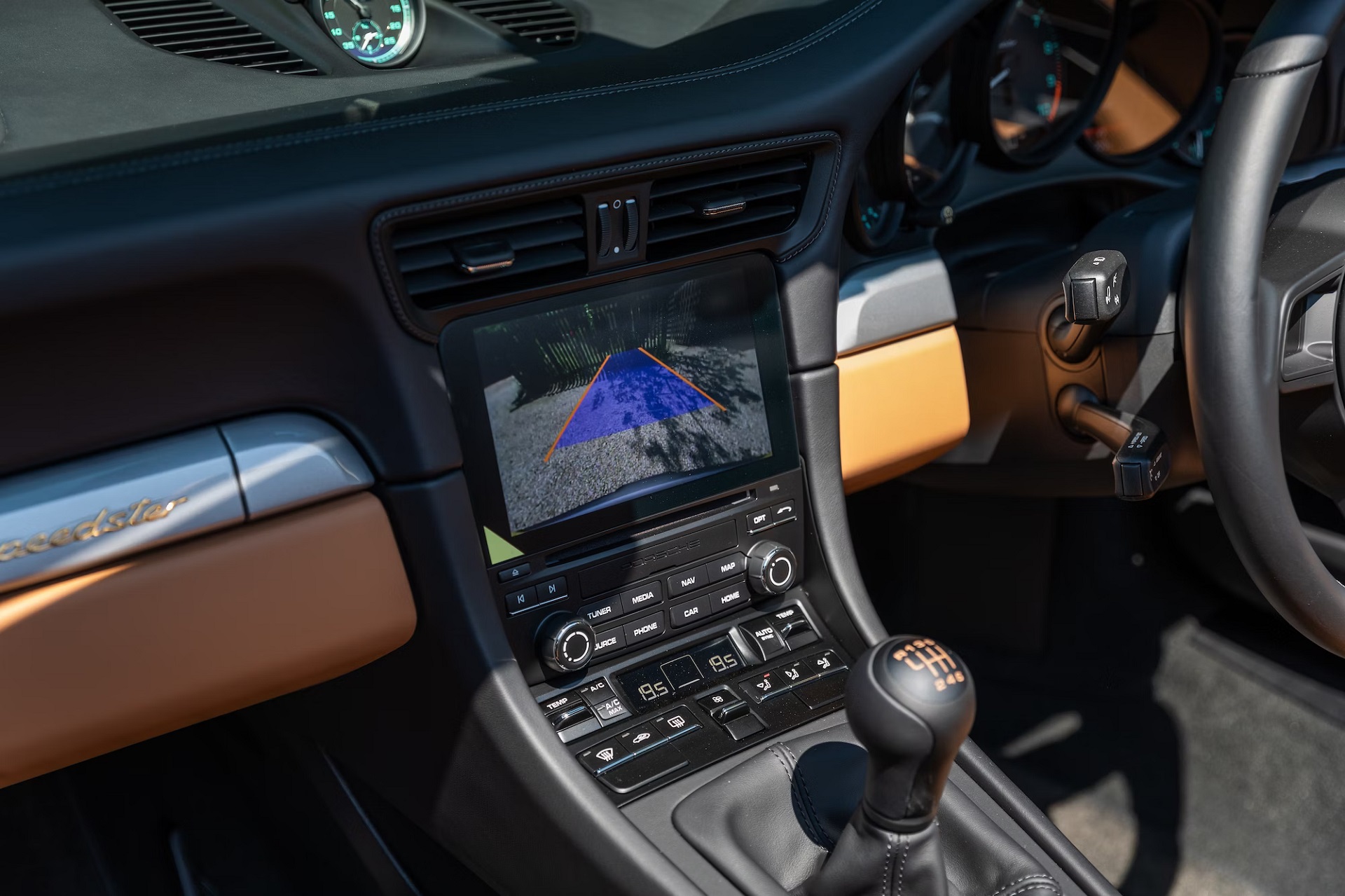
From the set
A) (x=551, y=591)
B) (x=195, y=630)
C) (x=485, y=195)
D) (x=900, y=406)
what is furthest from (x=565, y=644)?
(x=900, y=406)

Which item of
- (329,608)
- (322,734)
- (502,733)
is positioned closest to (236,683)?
(329,608)

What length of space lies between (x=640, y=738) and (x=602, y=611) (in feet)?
0.53

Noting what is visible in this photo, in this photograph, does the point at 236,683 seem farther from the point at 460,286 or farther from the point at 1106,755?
the point at 1106,755

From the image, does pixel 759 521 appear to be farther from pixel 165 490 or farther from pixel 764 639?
pixel 165 490

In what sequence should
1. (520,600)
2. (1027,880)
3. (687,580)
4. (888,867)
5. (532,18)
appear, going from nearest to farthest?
1. (888,867)
2. (1027,880)
3. (520,600)
4. (687,580)
5. (532,18)

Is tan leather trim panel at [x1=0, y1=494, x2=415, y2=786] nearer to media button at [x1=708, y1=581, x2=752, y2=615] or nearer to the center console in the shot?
→ the center console

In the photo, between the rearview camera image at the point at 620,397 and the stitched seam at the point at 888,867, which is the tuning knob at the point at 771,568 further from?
the stitched seam at the point at 888,867

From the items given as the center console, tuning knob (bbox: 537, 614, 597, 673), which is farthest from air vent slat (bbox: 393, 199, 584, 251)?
tuning knob (bbox: 537, 614, 597, 673)

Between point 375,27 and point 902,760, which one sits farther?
point 375,27

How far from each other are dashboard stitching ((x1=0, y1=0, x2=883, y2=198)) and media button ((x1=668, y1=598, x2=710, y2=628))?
634mm

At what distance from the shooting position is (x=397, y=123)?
1.24m

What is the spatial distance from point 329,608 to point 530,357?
0.35 meters

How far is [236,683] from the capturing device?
4.08 feet

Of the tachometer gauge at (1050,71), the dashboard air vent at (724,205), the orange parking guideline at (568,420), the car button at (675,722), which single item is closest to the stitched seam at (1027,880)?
the car button at (675,722)
